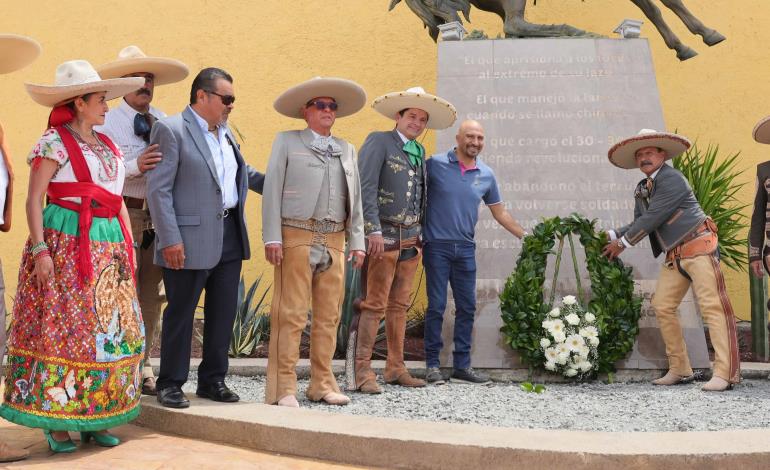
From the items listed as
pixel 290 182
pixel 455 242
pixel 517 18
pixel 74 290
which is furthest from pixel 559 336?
pixel 74 290

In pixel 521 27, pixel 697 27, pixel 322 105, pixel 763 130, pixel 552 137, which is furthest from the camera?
pixel 697 27

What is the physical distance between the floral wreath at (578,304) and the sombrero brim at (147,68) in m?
2.58

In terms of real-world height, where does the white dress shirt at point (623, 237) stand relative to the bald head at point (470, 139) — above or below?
below

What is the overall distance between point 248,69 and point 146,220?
5.48 m

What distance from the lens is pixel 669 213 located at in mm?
5852

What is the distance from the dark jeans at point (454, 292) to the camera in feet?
19.1

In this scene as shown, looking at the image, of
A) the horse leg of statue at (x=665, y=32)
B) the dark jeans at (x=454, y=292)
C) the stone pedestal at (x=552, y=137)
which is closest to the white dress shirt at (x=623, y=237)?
the stone pedestal at (x=552, y=137)

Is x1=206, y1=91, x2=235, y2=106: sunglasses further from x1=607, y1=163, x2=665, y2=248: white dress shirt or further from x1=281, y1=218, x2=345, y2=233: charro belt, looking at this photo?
x1=607, y1=163, x2=665, y2=248: white dress shirt

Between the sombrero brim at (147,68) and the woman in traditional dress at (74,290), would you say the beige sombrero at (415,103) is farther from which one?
the woman in traditional dress at (74,290)

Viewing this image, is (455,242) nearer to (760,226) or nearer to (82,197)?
(760,226)

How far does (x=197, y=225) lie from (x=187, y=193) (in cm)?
16

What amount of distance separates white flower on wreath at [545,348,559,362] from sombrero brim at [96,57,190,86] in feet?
9.49

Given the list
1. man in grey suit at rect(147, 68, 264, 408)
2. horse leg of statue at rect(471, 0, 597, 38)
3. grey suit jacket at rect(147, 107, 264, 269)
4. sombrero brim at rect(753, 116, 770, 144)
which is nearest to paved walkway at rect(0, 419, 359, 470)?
man in grey suit at rect(147, 68, 264, 408)

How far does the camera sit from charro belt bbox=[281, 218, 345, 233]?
15.4 feet
